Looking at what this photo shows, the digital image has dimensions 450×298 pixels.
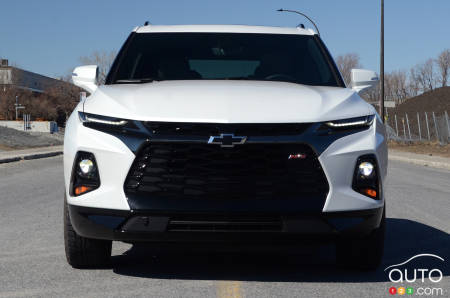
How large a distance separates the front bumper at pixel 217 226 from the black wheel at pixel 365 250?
0.45m

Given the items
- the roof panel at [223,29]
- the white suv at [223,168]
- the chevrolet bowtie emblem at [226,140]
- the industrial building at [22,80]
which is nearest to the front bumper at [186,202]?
the white suv at [223,168]

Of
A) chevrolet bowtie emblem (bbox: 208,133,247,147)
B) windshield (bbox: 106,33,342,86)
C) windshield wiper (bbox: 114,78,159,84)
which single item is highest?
windshield (bbox: 106,33,342,86)

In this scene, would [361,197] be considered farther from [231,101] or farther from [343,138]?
[231,101]

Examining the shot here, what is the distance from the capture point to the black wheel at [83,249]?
5273 millimetres

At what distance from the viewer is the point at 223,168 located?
471 cm

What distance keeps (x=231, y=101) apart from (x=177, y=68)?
4.60ft

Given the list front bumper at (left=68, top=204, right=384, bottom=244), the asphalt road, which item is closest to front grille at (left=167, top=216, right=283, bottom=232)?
front bumper at (left=68, top=204, right=384, bottom=244)

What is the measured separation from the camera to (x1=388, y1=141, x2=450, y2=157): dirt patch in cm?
3522

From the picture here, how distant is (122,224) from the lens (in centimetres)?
484

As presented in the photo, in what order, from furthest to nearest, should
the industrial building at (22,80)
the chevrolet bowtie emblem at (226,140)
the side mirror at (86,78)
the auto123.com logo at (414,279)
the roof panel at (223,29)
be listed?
the industrial building at (22,80)
the roof panel at (223,29)
the side mirror at (86,78)
the auto123.com logo at (414,279)
the chevrolet bowtie emblem at (226,140)

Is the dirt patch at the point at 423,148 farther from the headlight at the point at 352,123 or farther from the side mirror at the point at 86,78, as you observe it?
the headlight at the point at 352,123

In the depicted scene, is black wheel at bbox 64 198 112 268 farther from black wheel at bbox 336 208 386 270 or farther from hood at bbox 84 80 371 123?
black wheel at bbox 336 208 386 270

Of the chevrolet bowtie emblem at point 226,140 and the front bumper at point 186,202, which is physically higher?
the chevrolet bowtie emblem at point 226,140

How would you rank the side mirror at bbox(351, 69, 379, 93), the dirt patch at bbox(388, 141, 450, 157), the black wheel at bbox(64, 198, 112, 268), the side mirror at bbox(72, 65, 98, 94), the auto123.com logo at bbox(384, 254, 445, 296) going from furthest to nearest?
the dirt patch at bbox(388, 141, 450, 157), the side mirror at bbox(351, 69, 379, 93), the side mirror at bbox(72, 65, 98, 94), the black wheel at bbox(64, 198, 112, 268), the auto123.com logo at bbox(384, 254, 445, 296)
